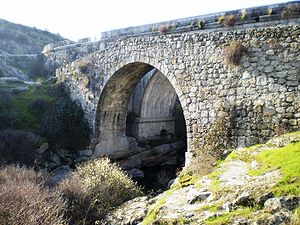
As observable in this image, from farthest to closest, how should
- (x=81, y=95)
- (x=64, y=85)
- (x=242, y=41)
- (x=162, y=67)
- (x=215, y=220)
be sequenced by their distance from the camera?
(x=64, y=85)
(x=81, y=95)
(x=162, y=67)
(x=242, y=41)
(x=215, y=220)

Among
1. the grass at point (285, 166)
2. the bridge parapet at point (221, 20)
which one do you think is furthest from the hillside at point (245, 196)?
the bridge parapet at point (221, 20)

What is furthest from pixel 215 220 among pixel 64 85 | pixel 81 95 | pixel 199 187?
pixel 64 85

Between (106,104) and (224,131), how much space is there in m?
8.12

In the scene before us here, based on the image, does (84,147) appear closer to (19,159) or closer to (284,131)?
(19,159)

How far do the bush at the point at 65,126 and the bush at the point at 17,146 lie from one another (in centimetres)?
156

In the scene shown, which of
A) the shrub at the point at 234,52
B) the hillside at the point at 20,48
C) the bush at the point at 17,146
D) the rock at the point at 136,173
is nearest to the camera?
the shrub at the point at 234,52

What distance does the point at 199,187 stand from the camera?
611 centimetres

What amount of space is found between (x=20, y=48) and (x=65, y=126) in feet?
60.5

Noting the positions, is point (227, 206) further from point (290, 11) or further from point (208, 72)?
point (290, 11)

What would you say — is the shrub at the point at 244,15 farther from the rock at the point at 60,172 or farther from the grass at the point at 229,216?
the rock at the point at 60,172

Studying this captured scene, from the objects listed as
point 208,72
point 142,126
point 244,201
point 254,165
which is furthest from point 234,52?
point 142,126

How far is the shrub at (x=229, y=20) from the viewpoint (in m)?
10.3

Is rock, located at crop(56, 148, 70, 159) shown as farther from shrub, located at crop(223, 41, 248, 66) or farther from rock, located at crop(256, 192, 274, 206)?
rock, located at crop(256, 192, 274, 206)

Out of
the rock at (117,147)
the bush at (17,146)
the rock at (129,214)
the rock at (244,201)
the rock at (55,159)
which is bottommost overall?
the rock at (117,147)
